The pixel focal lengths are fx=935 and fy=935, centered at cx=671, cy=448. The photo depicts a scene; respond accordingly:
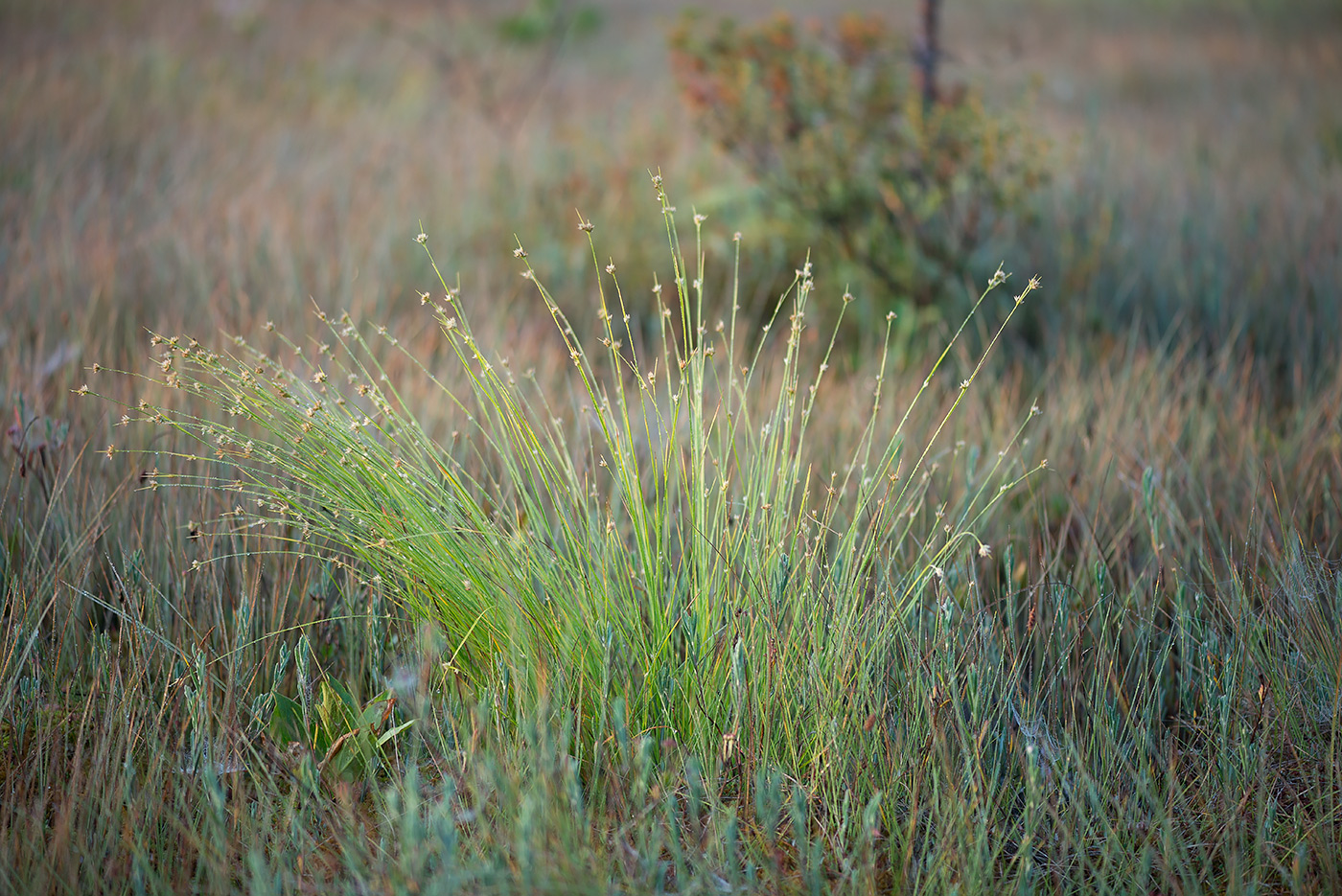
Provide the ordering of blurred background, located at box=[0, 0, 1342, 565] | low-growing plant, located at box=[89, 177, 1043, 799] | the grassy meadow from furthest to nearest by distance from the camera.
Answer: blurred background, located at box=[0, 0, 1342, 565] < low-growing plant, located at box=[89, 177, 1043, 799] < the grassy meadow

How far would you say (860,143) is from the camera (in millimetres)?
3434

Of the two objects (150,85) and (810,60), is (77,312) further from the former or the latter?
(150,85)

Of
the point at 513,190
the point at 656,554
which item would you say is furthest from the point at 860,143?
the point at 656,554

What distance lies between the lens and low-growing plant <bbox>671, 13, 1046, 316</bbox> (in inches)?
132

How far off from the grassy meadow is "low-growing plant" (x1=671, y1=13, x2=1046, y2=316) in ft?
0.26

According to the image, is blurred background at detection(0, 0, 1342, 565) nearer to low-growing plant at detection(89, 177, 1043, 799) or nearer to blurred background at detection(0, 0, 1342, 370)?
blurred background at detection(0, 0, 1342, 370)

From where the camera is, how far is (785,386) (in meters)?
1.50

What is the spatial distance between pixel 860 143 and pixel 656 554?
239cm

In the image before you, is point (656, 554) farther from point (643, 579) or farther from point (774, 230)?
point (774, 230)

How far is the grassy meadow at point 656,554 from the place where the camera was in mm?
1313

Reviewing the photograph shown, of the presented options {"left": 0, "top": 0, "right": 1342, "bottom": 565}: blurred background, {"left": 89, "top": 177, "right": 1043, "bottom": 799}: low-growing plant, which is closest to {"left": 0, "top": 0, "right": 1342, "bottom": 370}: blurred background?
{"left": 0, "top": 0, "right": 1342, "bottom": 565}: blurred background

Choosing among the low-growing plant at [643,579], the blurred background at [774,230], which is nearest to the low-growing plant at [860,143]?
the blurred background at [774,230]

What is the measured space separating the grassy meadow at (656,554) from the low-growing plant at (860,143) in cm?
8

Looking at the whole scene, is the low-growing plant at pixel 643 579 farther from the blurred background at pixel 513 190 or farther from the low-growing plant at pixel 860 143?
the low-growing plant at pixel 860 143
